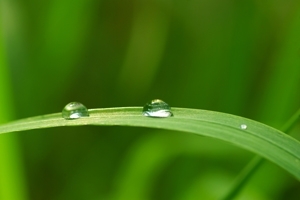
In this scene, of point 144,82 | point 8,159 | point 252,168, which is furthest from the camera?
point 144,82

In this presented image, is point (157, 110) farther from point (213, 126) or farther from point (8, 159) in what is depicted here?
point (8, 159)

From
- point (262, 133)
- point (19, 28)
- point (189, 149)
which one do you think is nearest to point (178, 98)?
point (189, 149)

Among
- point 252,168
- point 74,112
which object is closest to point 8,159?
point 74,112

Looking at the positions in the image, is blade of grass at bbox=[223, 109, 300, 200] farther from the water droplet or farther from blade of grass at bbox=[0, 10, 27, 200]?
blade of grass at bbox=[0, 10, 27, 200]

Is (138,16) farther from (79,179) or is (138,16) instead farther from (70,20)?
(79,179)

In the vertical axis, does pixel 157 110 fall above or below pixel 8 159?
above
